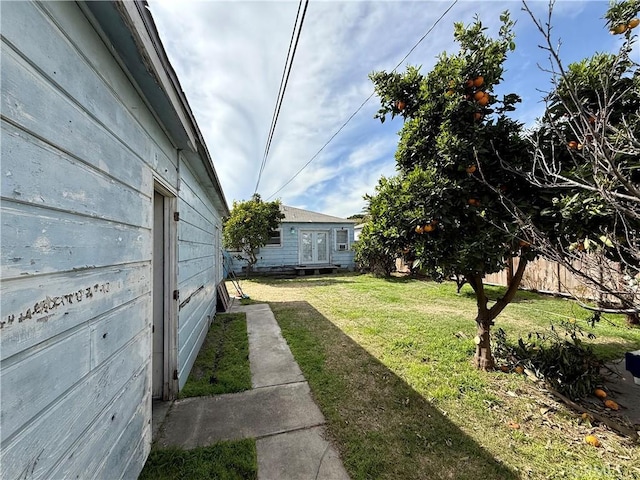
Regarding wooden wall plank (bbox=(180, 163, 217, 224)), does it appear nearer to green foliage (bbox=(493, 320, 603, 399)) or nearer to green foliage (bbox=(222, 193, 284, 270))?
green foliage (bbox=(493, 320, 603, 399))

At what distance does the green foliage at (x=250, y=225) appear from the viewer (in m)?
12.2

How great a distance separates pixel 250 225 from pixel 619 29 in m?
11.5

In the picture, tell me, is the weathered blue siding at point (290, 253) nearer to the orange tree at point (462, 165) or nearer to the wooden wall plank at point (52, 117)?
the orange tree at point (462, 165)

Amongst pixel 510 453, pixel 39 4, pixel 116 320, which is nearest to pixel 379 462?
pixel 510 453

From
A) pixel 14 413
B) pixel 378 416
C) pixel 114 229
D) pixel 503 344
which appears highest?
pixel 114 229

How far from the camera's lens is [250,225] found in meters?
12.2

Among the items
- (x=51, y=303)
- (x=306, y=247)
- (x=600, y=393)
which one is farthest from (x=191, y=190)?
(x=306, y=247)

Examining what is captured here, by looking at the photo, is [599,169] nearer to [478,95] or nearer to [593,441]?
[478,95]

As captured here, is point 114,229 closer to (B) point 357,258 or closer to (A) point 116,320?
(A) point 116,320

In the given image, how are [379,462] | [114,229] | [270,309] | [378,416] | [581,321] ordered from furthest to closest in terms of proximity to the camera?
1. [270,309]
2. [581,321]
3. [378,416]
4. [379,462]
5. [114,229]

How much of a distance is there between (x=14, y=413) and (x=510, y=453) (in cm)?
306

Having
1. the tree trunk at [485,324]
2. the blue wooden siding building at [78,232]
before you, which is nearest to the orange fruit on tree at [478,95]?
the tree trunk at [485,324]

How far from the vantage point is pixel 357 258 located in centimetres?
1375

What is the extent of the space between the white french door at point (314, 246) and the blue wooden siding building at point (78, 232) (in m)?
12.5
